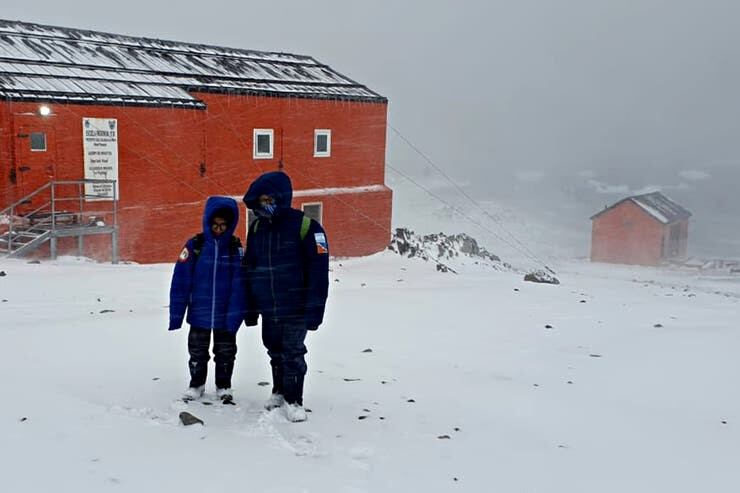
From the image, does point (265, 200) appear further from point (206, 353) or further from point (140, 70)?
point (140, 70)

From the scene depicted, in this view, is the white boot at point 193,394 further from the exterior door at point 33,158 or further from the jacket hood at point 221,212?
the exterior door at point 33,158

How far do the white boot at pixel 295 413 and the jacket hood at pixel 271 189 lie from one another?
1.52m

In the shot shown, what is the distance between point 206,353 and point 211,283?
1.92 ft

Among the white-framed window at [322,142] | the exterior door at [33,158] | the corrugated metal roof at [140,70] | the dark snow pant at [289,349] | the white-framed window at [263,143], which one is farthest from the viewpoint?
the white-framed window at [322,142]

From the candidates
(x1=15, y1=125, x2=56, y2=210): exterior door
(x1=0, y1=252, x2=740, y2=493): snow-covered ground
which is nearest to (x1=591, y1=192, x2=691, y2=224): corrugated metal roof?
(x1=0, y1=252, x2=740, y2=493): snow-covered ground

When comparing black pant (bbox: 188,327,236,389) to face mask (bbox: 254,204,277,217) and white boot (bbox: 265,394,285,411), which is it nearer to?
white boot (bbox: 265,394,285,411)

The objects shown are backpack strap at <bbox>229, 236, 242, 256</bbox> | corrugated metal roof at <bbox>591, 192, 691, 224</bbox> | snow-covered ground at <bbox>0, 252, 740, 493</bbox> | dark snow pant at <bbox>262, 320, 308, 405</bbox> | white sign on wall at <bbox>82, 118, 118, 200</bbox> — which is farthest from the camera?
corrugated metal roof at <bbox>591, 192, 691, 224</bbox>

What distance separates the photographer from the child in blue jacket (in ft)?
16.9

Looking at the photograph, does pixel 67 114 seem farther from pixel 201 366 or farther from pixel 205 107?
pixel 201 366

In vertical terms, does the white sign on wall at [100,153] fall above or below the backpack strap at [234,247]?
above

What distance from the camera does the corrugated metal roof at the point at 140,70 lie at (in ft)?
57.7

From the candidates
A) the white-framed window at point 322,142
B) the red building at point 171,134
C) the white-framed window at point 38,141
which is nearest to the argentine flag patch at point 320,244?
the red building at point 171,134

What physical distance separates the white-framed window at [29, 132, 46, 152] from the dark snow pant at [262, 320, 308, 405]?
13845 millimetres

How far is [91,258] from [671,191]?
102133 millimetres
